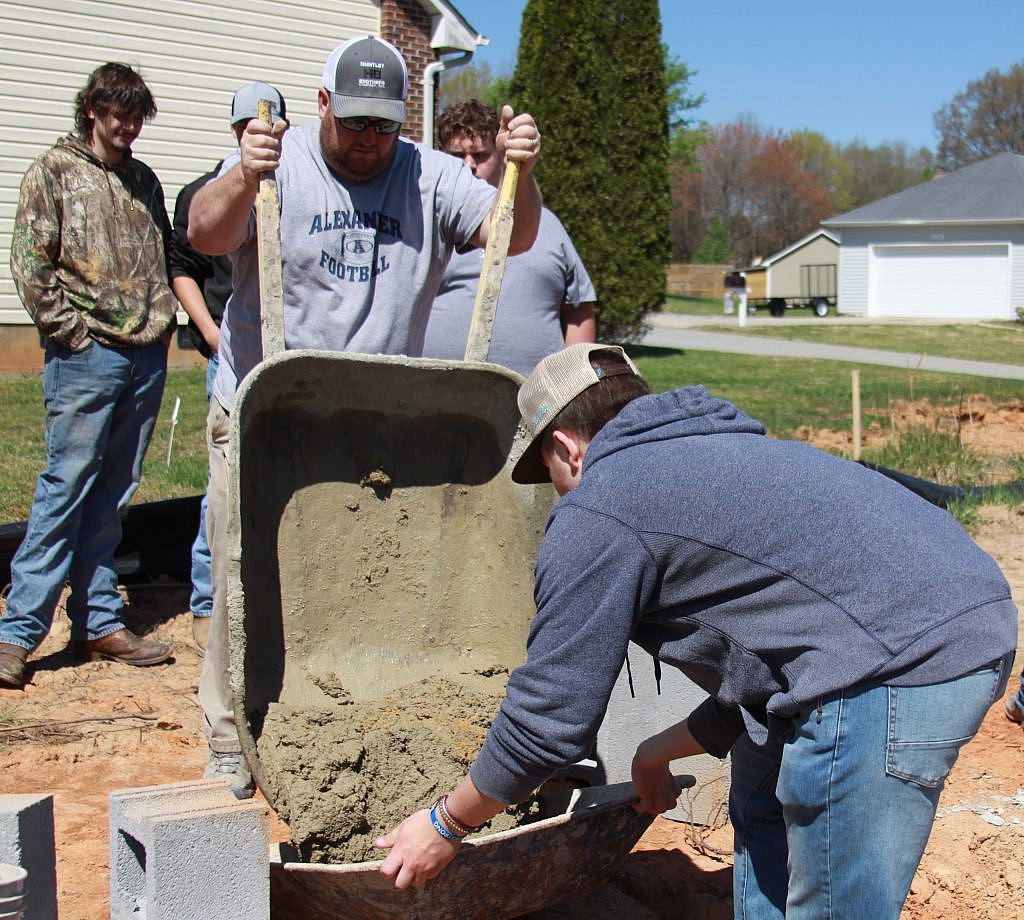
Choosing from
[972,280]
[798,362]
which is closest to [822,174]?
[972,280]

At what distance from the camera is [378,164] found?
3338 millimetres

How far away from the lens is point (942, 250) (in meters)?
Answer: 33.3

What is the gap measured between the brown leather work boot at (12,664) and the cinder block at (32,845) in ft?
6.81

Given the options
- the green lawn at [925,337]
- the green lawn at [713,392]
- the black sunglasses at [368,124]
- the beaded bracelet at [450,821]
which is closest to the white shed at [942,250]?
the green lawn at [925,337]

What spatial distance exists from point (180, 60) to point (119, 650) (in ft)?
34.4

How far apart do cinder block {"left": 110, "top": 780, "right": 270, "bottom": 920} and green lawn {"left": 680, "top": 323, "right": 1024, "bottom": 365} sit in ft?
59.7

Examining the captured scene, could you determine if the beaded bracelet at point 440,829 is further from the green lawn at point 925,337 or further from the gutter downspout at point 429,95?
the green lawn at point 925,337

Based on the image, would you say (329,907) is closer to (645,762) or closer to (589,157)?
(645,762)

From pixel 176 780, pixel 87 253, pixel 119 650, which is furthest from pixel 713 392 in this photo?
pixel 176 780

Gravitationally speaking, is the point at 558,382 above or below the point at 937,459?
above

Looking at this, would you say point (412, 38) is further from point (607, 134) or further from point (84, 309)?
point (84, 309)

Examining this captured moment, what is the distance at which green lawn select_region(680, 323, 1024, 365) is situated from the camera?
67.5 ft

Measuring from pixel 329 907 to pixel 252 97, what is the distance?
232 cm

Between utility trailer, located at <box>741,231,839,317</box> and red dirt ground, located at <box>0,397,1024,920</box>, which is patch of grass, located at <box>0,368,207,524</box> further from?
utility trailer, located at <box>741,231,839,317</box>
